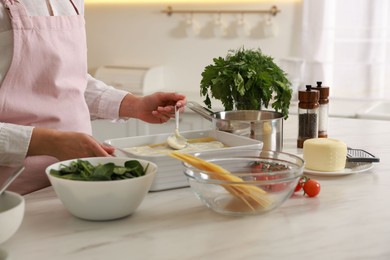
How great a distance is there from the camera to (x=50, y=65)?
61.0 inches

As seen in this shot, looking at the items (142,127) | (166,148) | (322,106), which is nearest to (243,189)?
(166,148)

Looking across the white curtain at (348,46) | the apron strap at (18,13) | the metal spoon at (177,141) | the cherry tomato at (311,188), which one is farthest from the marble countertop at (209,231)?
the white curtain at (348,46)

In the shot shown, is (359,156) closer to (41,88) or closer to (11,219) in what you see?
(41,88)

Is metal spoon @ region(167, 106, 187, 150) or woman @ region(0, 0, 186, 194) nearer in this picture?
woman @ region(0, 0, 186, 194)

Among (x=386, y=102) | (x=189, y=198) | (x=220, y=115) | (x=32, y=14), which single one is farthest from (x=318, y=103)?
(x=386, y=102)

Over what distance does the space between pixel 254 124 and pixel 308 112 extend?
32 cm

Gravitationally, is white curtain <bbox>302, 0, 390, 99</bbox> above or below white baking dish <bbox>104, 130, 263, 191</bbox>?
above

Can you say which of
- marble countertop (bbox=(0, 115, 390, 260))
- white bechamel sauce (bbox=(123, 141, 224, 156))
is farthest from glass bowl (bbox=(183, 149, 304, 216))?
white bechamel sauce (bbox=(123, 141, 224, 156))

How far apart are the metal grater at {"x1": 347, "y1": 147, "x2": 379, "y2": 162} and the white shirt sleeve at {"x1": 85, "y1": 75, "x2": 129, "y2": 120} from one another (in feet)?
2.10

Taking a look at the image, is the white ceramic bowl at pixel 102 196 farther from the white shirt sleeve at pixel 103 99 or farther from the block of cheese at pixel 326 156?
the white shirt sleeve at pixel 103 99

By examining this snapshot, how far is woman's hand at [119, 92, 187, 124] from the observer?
1.65 m

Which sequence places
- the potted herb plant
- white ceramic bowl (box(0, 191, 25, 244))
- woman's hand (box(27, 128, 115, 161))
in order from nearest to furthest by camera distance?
white ceramic bowl (box(0, 191, 25, 244)) → woman's hand (box(27, 128, 115, 161)) → the potted herb plant

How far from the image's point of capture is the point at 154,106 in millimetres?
1739

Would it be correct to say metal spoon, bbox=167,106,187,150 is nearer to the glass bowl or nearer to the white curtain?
the glass bowl
